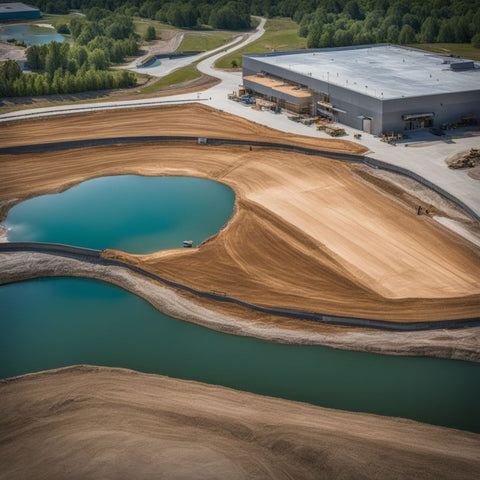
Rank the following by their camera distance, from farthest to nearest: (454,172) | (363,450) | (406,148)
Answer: (406,148)
(454,172)
(363,450)

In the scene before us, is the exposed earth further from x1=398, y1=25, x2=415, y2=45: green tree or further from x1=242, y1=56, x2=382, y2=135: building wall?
x1=398, y1=25, x2=415, y2=45: green tree

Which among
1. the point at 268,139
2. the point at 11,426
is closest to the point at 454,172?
the point at 268,139

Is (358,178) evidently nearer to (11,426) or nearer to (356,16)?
(11,426)

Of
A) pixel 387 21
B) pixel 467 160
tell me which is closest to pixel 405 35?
pixel 387 21

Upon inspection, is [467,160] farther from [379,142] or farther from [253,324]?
[253,324]

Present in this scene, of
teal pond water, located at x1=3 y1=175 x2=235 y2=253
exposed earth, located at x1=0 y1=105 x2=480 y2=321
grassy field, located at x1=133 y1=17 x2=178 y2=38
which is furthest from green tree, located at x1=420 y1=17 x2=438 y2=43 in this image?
teal pond water, located at x1=3 y1=175 x2=235 y2=253

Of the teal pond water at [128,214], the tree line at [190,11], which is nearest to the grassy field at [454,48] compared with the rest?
the tree line at [190,11]
